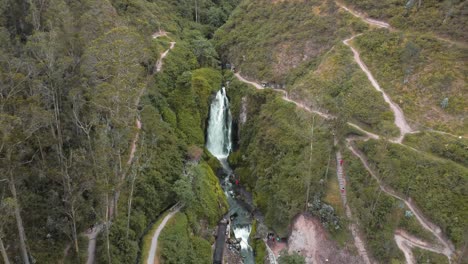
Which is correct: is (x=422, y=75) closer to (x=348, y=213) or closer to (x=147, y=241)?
(x=348, y=213)

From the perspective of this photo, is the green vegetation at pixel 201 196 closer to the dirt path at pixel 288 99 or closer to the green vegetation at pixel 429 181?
the dirt path at pixel 288 99

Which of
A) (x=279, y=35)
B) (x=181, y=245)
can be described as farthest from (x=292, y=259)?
(x=279, y=35)

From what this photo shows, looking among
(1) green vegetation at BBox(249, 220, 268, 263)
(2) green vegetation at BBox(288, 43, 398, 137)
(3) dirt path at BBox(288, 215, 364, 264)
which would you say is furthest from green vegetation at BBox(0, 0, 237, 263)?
(2) green vegetation at BBox(288, 43, 398, 137)

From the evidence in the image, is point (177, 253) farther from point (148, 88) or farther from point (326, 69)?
point (326, 69)

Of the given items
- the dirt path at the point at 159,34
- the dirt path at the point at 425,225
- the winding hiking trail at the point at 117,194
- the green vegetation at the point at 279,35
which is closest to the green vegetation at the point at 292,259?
the dirt path at the point at 425,225

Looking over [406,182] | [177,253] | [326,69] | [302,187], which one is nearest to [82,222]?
[177,253]

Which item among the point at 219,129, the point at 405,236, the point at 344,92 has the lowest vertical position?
the point at 219,129
